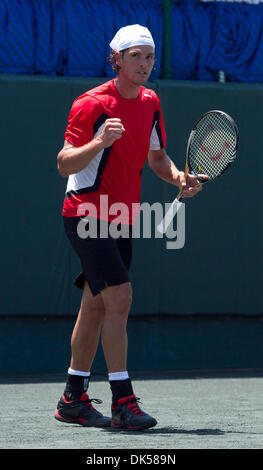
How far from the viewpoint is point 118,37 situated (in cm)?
557

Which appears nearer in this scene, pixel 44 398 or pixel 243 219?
pixel 44 398

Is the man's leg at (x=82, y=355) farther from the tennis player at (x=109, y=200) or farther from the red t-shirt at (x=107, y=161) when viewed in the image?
the red t-shirt at (x=107, y=161)

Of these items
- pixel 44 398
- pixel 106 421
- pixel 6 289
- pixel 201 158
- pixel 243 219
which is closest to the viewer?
pixel 106 421

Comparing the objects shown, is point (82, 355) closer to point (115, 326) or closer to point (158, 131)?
point (115, 326)

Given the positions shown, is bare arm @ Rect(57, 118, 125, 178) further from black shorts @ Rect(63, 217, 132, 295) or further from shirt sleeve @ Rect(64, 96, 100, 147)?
black shorts @ Rect(63, 217, 132, 295)

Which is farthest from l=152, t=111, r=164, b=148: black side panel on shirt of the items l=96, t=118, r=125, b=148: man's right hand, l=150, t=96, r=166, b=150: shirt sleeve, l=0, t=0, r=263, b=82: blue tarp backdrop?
l=0, t=0, r=263, b=82: blue tarp backdrop

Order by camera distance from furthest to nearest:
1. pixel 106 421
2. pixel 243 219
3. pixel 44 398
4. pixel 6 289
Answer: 1. pixel 243 219
2. pixel 6 289
3. pixel 44 398
4. pixel 106 421

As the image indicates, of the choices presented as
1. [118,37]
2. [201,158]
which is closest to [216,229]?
[201,158]

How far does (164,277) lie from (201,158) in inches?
109

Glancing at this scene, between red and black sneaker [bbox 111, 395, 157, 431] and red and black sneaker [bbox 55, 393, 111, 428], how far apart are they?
0.10 m

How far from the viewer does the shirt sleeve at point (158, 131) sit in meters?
5.78

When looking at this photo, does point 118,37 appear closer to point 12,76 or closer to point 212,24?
point 12,76

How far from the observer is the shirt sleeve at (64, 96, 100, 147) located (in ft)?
17.8

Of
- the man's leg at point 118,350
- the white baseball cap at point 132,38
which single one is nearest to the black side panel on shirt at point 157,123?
the white baseball cap at point 132,38
